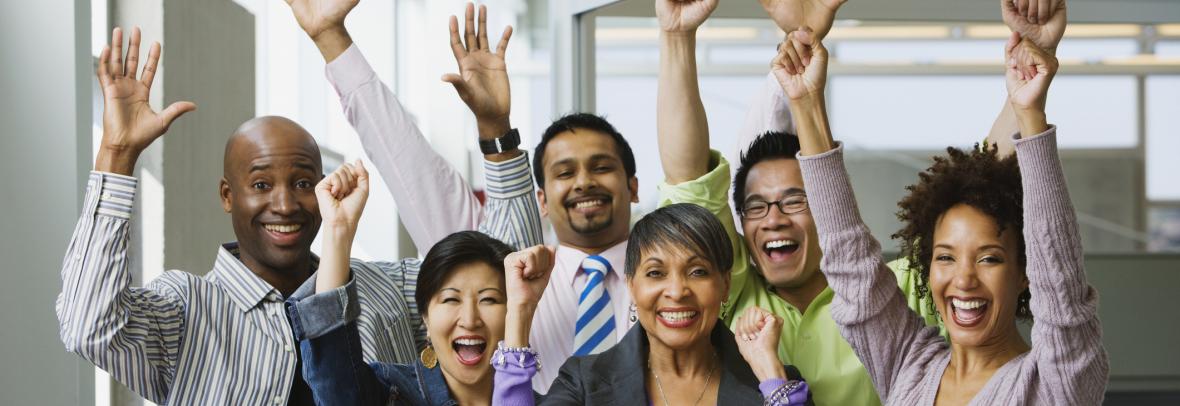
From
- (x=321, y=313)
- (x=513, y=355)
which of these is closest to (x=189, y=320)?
(x=321, y=313)

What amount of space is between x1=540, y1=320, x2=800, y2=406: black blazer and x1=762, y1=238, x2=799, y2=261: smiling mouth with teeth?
0.35 m

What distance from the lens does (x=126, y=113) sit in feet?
7.91

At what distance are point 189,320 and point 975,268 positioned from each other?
4.79 ft

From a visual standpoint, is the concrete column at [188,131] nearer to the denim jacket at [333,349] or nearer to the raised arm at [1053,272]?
the denim jacket at [333,349]

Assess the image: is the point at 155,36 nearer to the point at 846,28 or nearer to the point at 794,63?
the point at 794,63

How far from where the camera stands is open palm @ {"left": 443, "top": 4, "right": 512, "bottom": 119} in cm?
292

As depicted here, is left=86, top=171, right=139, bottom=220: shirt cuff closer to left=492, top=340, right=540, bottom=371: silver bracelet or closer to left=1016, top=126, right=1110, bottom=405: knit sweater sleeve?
left=492, top=340, right=540, bottom=371: silver bracelet

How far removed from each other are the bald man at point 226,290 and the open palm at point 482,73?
40cm

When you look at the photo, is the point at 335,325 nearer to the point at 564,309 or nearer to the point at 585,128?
the point at 564,309

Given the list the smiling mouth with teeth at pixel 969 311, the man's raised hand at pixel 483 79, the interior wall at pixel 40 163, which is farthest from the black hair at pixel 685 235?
the interior wall at pixel 40 163

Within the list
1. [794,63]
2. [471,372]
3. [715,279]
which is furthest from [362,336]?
[794,63]

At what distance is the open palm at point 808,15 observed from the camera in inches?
95.4

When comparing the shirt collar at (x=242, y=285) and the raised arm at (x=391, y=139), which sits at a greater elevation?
the raised arm at (x=391, y=139)

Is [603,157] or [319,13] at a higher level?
[319,13]
